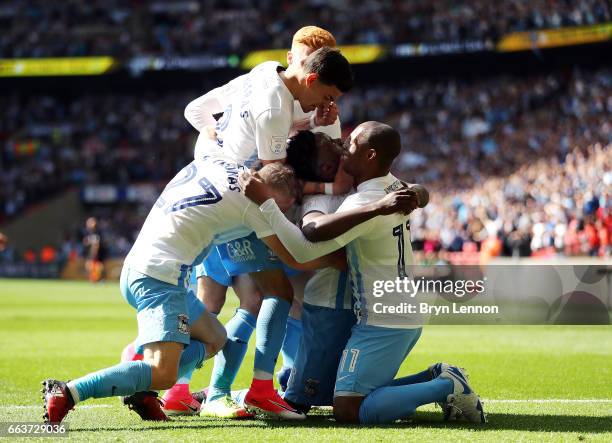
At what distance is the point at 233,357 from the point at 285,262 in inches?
33.0

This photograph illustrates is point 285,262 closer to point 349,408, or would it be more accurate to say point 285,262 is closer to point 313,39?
point 349,408

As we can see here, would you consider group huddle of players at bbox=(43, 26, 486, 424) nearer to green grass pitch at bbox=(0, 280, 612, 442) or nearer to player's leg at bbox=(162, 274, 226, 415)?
player's leg at bbox=(162, 274, 226, 415)

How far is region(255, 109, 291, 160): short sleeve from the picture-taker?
5.42 m

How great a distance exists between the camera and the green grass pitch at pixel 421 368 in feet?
16.3

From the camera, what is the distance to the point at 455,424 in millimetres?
5367

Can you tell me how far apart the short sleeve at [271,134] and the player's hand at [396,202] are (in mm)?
663

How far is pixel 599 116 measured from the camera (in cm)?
2862

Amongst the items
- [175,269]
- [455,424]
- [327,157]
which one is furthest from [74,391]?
[455,424]

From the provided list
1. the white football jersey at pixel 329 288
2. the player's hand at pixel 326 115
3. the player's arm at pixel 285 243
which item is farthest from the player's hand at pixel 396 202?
the player's hand at pixel 326 115

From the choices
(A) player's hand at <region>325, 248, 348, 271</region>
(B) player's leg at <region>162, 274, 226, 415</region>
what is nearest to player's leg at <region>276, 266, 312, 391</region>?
(B) player's leg at <region>162, 274, 226, 415</region>

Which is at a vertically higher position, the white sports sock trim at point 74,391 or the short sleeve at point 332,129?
the short sleeve at point 332,129

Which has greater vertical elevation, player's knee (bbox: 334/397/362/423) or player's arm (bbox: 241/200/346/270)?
player's arm (bbox: 241/200/346/270)

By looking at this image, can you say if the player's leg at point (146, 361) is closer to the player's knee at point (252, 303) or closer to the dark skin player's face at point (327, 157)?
the player's knee at point (252, 303)

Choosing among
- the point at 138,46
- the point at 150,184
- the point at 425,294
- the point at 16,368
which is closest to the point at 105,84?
the point at 138,46
